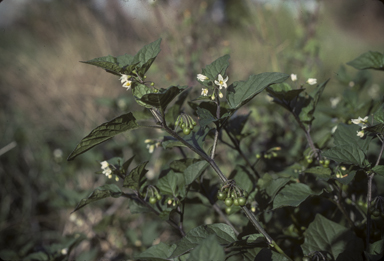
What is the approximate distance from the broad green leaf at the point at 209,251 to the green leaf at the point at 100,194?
53 centimetres

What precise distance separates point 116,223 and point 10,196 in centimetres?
176

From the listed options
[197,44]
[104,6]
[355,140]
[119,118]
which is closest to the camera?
[119,118]

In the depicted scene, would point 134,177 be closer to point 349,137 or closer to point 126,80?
point 126,80

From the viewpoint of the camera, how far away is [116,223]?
286cm

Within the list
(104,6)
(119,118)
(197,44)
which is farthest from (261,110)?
(104,6)

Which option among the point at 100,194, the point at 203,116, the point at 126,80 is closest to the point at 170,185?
the point at 100,194

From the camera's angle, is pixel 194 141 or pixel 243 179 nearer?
pixel 194 141

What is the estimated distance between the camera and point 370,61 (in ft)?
4.77

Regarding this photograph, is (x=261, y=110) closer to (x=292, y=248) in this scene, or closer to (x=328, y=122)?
(x=328, y=122)

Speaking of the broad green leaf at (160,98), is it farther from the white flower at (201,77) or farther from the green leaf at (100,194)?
the green leaf at (100,194)

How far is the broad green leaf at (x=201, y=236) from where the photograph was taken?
3.27 ft

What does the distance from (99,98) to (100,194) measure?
205 centimetres

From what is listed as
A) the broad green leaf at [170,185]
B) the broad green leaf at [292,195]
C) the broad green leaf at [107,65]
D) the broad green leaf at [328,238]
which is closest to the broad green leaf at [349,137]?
the broad green leaf at [292,195]

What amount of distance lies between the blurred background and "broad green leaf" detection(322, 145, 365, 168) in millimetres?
1034
